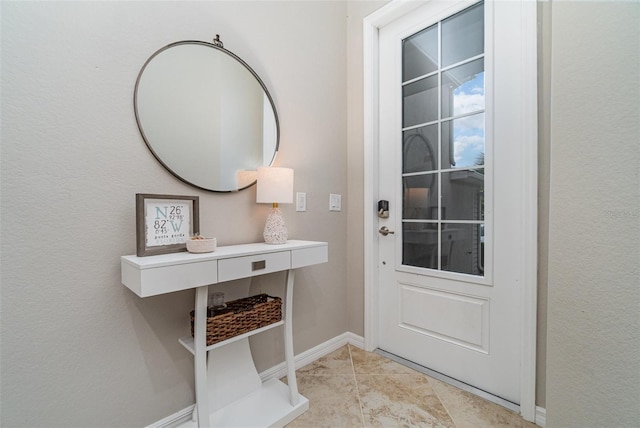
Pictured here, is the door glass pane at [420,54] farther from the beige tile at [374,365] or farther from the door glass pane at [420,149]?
the beige tile at [374,365]

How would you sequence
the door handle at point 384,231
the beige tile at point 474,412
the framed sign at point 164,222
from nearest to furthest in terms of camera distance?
the framed sign at point 164,222
the beige tile at point 474,412
the door handle at point 384,231

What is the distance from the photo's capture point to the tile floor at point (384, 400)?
1.34 metres

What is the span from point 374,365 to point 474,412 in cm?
59

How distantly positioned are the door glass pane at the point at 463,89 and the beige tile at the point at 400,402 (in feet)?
5.21

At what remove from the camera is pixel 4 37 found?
0.93m

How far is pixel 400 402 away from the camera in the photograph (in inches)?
58.1

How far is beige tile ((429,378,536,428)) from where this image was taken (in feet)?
4.34

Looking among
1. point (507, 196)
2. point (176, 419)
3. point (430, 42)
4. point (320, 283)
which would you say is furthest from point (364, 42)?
point (176, 419)

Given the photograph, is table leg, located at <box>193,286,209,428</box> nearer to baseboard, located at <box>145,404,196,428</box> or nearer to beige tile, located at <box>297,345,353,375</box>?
baseboard, located at <box>145,404,196,428</box>

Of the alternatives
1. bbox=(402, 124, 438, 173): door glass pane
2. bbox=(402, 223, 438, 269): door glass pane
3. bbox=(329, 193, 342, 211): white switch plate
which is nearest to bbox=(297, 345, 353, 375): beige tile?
bbox=(402, 223, 438, 269): door glass pane

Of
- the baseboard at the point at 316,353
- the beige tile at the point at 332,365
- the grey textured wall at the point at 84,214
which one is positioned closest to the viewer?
the grey textured wall at the point at 84,214

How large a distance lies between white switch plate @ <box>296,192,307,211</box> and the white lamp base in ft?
1.01

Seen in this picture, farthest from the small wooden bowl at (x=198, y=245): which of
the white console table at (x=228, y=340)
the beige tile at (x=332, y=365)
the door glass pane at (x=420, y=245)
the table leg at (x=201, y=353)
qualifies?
the door glass pane at (x=420, y=245)

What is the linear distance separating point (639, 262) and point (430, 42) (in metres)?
1.55
